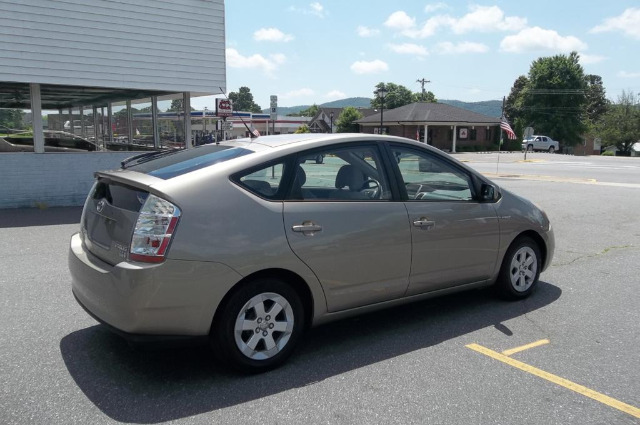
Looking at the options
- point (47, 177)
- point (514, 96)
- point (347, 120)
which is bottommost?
point (47, 177)

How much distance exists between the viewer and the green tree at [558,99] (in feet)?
225

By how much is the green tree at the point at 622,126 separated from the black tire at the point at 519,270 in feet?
218

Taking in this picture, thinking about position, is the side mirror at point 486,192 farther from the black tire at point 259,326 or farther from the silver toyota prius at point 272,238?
the black tire at point 259,326

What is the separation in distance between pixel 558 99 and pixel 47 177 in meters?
70.6

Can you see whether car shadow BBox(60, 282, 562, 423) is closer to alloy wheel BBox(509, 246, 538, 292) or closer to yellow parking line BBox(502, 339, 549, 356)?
alloy wheel BBox(509, 246, 538, 292)

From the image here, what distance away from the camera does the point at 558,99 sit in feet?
227

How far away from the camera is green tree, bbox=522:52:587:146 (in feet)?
225

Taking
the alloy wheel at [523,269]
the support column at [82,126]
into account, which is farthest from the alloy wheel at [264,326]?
the support column at [82,126]

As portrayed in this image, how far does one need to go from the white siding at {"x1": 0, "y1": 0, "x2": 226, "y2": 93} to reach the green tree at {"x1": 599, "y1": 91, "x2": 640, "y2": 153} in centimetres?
6250

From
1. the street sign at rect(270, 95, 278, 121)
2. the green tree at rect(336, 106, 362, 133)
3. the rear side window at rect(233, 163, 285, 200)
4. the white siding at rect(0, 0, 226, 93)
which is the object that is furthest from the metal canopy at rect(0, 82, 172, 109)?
the green tree at rect(336, 106, 362, 133)

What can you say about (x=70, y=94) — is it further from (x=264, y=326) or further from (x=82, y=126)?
(x=264, y=326)

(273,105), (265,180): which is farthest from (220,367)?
(273,105)

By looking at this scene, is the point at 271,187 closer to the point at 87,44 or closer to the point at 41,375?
the point at 41,375

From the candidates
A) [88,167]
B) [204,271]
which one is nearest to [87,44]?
[88,167]
